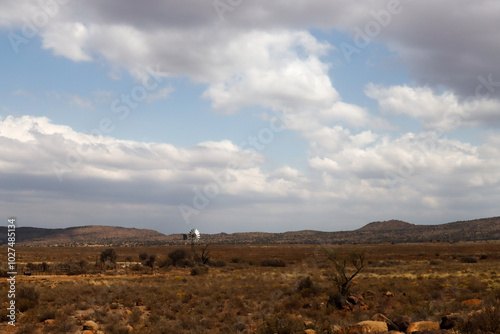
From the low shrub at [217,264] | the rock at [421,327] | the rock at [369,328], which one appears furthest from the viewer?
the low shrub at [217,264]

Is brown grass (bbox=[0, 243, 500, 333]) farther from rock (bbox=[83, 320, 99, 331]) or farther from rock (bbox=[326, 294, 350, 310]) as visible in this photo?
rock (bbox=[326, 294, 350, 310])

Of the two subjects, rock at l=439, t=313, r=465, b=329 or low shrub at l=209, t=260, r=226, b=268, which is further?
low shrub at l=209, t=260, r=226, b=268

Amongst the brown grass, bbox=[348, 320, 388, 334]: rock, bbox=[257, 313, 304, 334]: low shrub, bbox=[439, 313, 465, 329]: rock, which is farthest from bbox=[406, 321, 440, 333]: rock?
bbox=[257, 313, 304, 334]: low shrub

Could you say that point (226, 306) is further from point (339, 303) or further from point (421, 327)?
point (421, 327)

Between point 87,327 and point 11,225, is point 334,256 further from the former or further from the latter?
point 11,225

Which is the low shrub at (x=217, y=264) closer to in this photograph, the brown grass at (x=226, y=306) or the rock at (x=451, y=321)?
the brown grass at (x=226, y=306)

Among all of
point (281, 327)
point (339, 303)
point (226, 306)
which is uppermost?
point (281, 327)

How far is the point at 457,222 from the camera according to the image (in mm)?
158375

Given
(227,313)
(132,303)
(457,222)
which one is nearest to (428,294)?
(227,313)

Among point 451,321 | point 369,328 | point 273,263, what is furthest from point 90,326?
point 273,263

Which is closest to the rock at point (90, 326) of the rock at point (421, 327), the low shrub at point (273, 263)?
the rock at point (421, 327)

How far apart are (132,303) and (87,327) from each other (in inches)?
208

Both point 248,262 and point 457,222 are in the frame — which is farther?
point 457,222

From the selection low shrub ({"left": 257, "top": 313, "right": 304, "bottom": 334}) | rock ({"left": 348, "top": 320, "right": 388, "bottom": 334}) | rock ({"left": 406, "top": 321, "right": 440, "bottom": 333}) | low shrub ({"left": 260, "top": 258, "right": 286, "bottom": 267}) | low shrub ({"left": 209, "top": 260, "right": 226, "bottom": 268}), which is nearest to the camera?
rock ({"left": 348, "top": 320, "right": 388, "bottom": 334})
